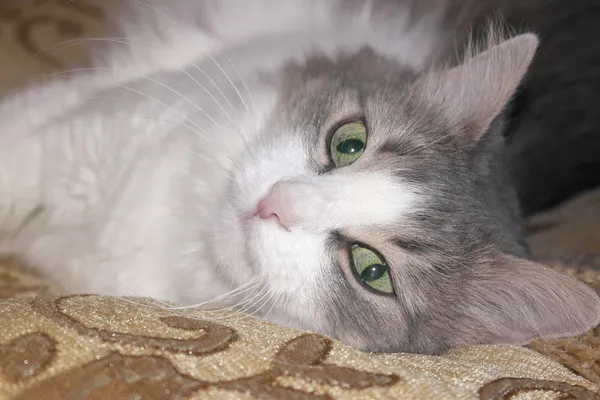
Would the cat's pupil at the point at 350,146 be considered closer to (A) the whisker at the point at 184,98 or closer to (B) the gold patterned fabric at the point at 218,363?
(A) the whisker at the point at 184,98

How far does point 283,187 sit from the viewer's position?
3.79 feet

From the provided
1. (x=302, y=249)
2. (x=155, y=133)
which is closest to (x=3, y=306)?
(x=302, y=249)

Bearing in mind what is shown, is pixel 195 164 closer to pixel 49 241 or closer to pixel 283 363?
pixel 49 241

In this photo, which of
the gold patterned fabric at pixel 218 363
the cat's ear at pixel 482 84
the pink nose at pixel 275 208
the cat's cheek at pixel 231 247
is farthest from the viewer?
A: the cat's ear at pixel 482 84

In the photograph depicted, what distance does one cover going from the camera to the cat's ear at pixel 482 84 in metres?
1.36

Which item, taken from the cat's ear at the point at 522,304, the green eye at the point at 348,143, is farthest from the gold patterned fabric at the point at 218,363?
the green eye at the point at 348,143

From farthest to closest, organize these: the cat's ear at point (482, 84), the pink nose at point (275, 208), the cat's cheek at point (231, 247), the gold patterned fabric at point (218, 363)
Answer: the cat's ear at point (482, 84), the cat's cheek at point (231, 247), the pink nose at point (275, 208), the gold patterned fabric at point (218, 363)

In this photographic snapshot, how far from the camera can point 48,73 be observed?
137 centimetres

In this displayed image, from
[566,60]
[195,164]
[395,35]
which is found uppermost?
[395,35]

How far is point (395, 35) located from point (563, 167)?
37.1 inches

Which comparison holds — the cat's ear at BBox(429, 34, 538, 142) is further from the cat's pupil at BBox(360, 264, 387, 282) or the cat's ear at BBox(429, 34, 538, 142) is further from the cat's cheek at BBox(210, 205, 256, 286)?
the cat's cheek at BBox(210, 205, 256, 286)

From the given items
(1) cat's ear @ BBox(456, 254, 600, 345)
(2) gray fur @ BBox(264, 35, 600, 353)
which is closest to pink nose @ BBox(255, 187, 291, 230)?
(2) gray fur @ BBox(264, 35, 600, 353)

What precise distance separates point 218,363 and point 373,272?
1.69 ft

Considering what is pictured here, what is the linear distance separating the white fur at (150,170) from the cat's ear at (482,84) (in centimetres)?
32
